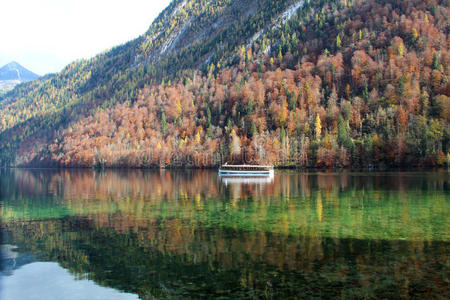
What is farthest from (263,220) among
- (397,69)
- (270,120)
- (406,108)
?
(397,69)

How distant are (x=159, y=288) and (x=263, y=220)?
689 inches

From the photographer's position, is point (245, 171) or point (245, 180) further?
point (245, 171)

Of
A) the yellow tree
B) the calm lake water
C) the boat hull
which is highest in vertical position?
the yellow tree

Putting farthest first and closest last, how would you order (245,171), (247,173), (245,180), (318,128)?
(318,128), (245,171), (247,173), (245,180)

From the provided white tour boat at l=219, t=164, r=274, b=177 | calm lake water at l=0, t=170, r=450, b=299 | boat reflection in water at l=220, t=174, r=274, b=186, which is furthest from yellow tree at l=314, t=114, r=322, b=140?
calm lake water at l=0, t=170, r=450, b=299

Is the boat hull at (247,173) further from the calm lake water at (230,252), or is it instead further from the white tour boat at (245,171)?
the calm lake water at (230,252)

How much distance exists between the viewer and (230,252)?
23.8 meters

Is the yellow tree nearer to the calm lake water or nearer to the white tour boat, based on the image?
the white tour boat

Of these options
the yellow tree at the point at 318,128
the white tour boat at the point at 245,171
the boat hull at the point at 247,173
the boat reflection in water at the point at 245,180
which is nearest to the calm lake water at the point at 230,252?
the boat reflection in water at the point at 245,180

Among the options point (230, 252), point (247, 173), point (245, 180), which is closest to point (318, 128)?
point (247, 173)

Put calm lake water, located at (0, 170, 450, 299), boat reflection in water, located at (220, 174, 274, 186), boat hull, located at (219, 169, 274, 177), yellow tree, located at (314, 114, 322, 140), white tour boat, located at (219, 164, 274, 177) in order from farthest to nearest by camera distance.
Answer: yellow tree, located at (314, 114, 322, 140) < white tour boat, located at (219, 164, 274, 177) < boat hull, located at (219, 169, 274, 177) < boat reflection in water, located at (220, 174, 274, 186) < calm lake water, located at (0, 170, 450, 299)

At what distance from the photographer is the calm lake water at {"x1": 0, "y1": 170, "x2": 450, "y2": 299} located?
1795 cm

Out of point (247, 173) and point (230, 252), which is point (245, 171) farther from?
point (230, 252)

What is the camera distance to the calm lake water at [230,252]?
18.0m
